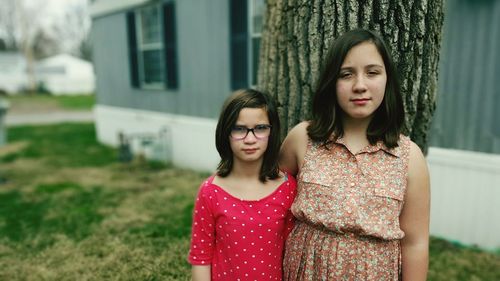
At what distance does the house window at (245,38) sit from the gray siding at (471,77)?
8.14 feet

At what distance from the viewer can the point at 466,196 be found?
361 cm

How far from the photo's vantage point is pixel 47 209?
15.5 feet

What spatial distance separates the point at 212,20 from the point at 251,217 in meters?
4.97

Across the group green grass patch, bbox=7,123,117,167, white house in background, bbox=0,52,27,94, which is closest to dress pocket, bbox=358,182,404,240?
green grass patch, bbox=7,123,117,167

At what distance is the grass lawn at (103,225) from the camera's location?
308 centimetres

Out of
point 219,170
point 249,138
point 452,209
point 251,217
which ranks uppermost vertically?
point 249,138

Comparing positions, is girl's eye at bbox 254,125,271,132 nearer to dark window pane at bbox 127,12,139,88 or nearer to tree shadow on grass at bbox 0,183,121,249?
tree shadow on grass at bbox 0,183,121,249

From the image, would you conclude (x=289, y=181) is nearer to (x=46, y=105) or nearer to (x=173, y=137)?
(x=173, y=137)

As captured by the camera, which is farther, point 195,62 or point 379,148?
point 195,62

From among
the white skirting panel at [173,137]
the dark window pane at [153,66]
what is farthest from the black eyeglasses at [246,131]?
the dark window pane at [153,66]

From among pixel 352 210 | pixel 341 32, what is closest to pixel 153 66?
pixel 341 32

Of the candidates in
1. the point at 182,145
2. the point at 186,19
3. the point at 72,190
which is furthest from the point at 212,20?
the point at 72,190

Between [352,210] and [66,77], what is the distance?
4053 cm

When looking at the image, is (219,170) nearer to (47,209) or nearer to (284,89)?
(284,89)
